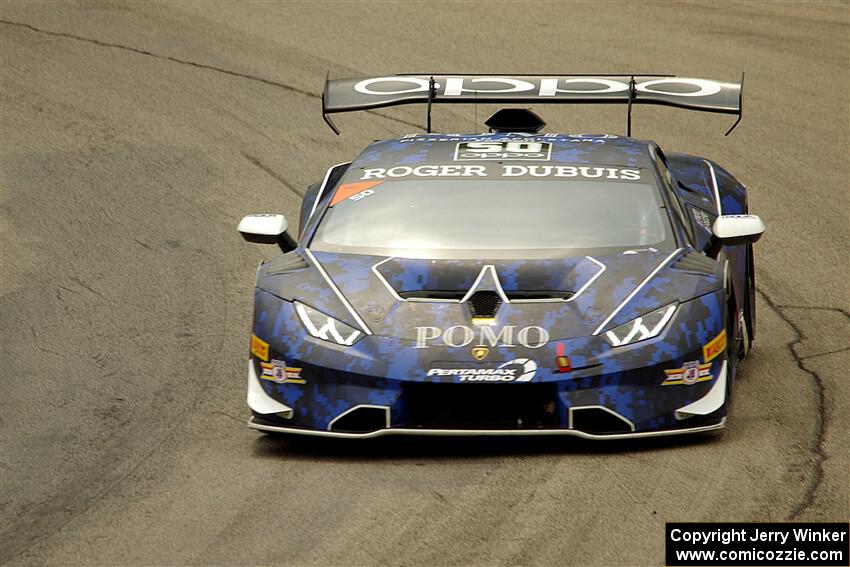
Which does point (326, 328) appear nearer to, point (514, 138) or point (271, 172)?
point (514, 138)

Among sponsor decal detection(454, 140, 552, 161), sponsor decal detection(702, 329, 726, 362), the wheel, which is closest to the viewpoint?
sponsor decal detection(702, 329, 726, 362)

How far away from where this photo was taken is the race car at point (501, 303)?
6.77 meters

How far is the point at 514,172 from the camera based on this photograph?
8.25 m

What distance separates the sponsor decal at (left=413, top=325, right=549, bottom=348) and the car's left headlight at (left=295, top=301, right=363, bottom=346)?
0.99ft

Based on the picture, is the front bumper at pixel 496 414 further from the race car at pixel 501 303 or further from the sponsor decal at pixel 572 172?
the sponsor decal at pixel 572 172

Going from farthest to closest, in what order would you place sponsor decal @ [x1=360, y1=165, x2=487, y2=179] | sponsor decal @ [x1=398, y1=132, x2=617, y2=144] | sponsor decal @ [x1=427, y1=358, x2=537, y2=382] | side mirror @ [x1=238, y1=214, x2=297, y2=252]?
1. sponsor decal @ [x1=398, y1=132, x2=617, y2=144]
2. sponsor decal @ [x1=360, y1=165, x2=487, y2=179]
3. side mirror @ [x1=238, y1=214, x2=297, y2=252]
4. sponsor decal @ [x1=427, y1=358, x2=537, y2=382]

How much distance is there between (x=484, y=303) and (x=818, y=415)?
172 centimetres

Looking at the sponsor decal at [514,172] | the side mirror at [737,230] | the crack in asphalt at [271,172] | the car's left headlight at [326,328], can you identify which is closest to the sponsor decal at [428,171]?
the sponsor decal at [514,172]

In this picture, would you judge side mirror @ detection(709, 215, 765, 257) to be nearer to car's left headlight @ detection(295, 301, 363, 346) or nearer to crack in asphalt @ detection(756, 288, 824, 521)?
crack in asphalt @ detection(756, 288, 824, 521)

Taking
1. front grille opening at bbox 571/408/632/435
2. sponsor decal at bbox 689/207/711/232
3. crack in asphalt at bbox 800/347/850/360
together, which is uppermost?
sponsor decal at bbox 689/207/711/232

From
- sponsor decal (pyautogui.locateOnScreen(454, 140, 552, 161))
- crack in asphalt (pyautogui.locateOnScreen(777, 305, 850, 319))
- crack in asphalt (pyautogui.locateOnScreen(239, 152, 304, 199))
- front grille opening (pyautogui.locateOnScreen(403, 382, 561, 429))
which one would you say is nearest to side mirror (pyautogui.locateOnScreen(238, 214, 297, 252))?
sponsor decal (pyautogui.locateOnScreen(454, 140, 552, 161))

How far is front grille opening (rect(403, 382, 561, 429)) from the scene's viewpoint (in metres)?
6.76

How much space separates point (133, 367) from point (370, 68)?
7407mm

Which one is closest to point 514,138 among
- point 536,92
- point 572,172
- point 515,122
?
point 536,92
